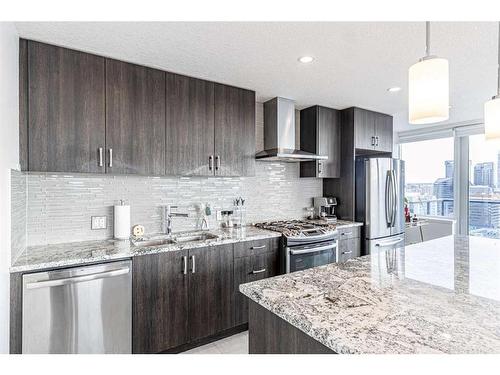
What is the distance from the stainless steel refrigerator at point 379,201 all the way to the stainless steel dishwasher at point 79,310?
2.81 metres

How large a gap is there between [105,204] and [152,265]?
2.60 feet

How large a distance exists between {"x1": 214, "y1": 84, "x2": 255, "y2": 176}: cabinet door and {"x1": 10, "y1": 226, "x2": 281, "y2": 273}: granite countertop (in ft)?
2.39

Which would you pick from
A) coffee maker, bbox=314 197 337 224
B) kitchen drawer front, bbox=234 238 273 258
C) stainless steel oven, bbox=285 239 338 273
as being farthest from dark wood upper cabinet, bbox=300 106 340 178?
kitchen drawer front, bbox=234 238 273 258

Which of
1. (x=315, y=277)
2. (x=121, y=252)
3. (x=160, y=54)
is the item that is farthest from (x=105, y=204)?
(x=315, y=277)

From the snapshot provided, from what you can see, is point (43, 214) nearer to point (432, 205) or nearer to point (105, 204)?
point (105, 204)

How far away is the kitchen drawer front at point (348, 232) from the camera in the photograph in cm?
334

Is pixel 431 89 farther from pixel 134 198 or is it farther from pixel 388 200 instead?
pixel 388 200

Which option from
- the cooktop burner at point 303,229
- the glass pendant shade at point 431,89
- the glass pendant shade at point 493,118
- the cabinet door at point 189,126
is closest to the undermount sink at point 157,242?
the cabinet door at point 189,126

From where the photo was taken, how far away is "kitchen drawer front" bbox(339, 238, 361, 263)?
3324 millimetres

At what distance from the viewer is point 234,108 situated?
9.41 ft

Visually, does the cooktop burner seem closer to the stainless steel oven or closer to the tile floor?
the stainless steel oven

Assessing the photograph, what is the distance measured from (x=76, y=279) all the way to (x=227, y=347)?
1.34m
